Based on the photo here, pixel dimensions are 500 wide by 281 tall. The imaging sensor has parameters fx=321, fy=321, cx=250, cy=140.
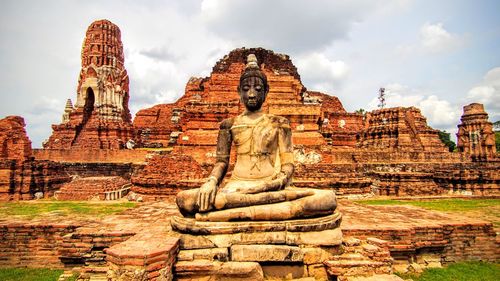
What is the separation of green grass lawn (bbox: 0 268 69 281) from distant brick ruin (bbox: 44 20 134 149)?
18.4 m

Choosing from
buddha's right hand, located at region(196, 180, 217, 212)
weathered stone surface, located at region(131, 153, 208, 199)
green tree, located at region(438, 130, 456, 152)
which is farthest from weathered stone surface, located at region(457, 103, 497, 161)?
green tree, located at region(438, 130, 456, 152)

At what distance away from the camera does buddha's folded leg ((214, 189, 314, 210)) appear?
4.37 meters

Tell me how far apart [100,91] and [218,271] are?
25.2 metres

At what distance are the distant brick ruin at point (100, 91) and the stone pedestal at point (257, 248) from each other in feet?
70.5

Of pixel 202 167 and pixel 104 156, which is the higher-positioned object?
pixel 104 156

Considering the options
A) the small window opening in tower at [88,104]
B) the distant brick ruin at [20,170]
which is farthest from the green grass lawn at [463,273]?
the small window opening in tower at [88,104]

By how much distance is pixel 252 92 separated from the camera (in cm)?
530

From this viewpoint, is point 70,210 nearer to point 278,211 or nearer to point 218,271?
point 218,271

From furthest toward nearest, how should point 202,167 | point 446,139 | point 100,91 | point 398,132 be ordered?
1. point 446,139
2. point 100,91
3. point 398,132
4. point 202,167

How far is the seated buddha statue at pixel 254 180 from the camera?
14.3 feet

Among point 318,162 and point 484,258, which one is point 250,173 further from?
point 318,162

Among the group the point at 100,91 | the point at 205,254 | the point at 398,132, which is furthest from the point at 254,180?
the point at 100,91

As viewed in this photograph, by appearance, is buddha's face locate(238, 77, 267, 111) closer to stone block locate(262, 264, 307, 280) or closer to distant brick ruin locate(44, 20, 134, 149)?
stone block locate(262, 264, 307, 280)

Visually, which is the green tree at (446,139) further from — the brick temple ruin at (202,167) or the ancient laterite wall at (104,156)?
the ancient laterite wall at (104,156)
